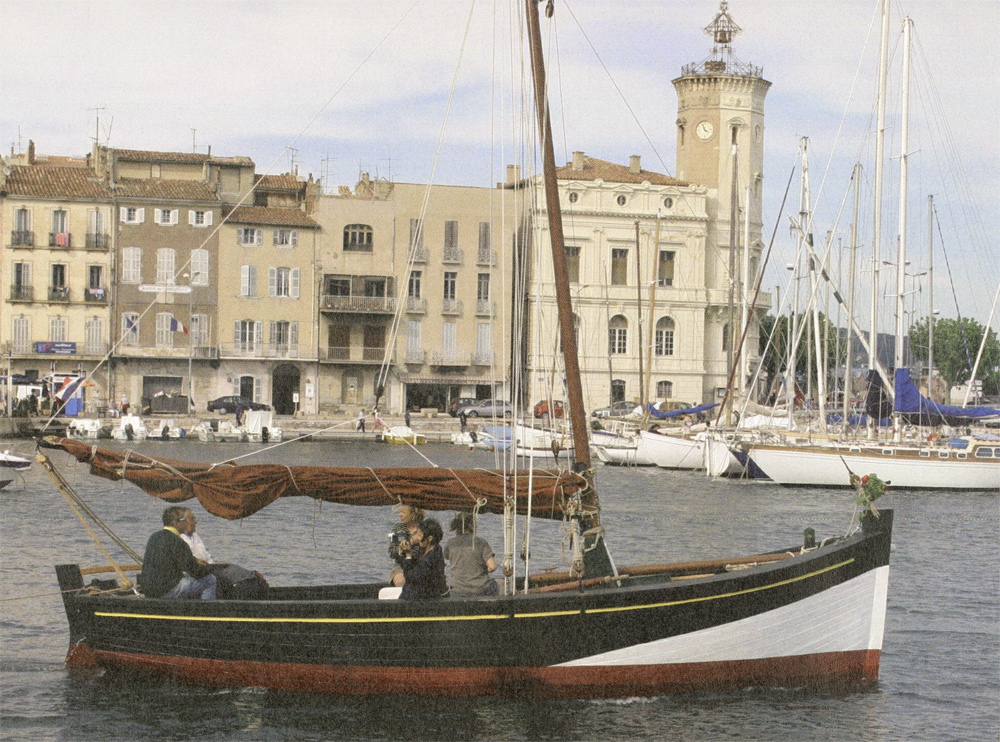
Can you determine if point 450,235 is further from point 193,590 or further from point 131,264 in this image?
point 193,590

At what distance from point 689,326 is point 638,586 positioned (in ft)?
209

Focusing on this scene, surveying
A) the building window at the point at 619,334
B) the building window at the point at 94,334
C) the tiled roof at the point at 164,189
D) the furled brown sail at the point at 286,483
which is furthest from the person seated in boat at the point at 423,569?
the building window at the point at 619,334

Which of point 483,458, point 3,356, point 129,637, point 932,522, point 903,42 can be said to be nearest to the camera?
point 129,637

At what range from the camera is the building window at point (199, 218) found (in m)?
69.8

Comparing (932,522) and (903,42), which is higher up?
(903,42)

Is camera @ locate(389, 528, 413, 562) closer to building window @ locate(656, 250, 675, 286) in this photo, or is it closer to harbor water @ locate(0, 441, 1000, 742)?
harbor water @ locate(0, 441, 1000, 742)

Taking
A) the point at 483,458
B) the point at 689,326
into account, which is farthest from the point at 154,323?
the point at 689,326

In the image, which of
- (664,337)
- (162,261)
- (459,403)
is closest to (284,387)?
(162,261)

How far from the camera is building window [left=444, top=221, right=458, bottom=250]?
2894 inches

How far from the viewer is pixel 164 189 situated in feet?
229

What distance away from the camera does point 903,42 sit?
40594 millimetres

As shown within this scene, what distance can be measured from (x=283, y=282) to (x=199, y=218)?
5385 mm

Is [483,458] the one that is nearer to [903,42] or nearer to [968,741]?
[903,42]

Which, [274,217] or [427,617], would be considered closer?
[427,617]
